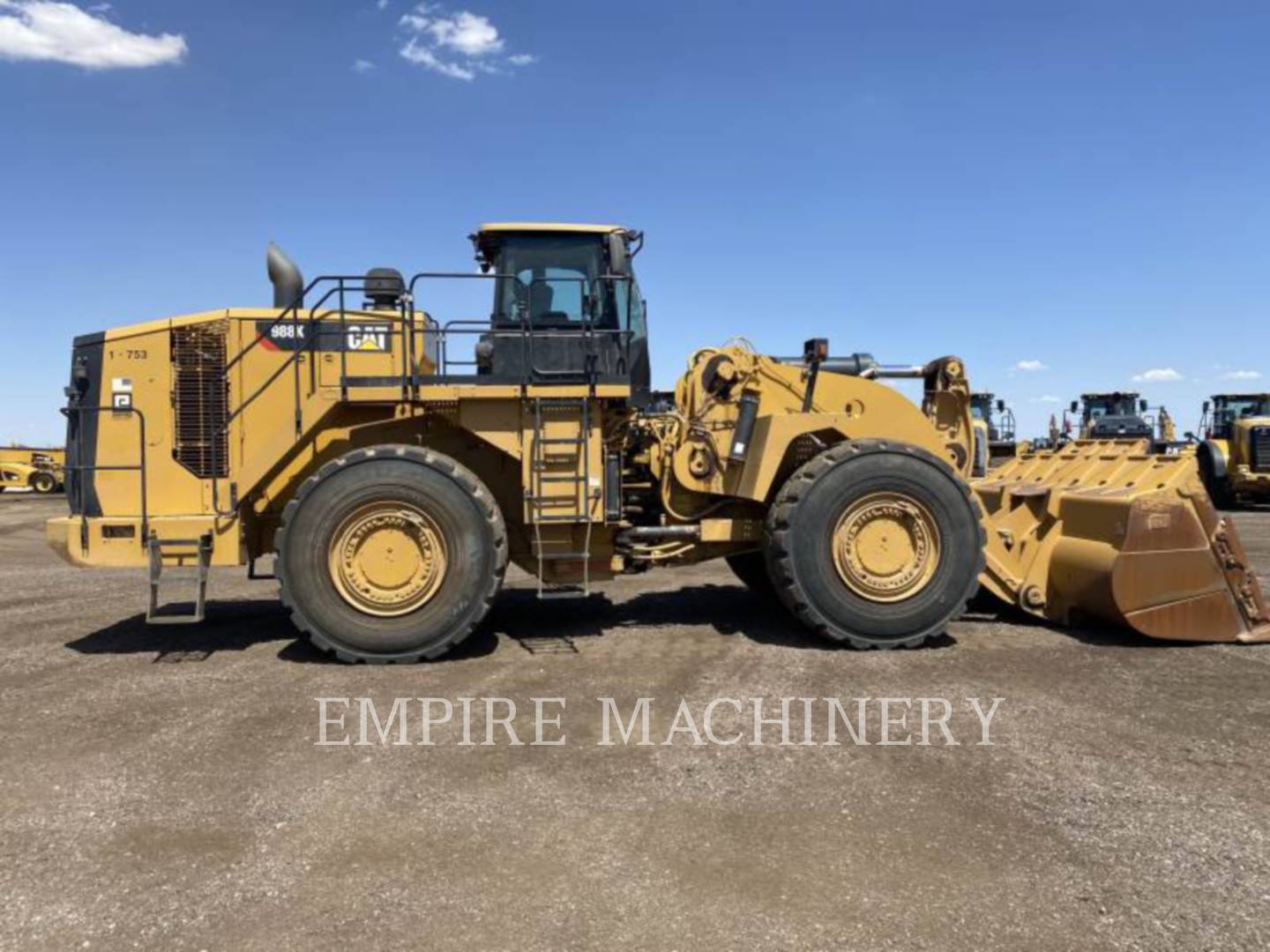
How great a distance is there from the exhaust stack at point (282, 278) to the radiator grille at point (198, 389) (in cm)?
50

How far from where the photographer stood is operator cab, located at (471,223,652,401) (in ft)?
22.5

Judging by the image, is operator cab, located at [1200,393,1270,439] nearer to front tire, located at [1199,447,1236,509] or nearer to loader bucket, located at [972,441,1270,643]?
front tire, located at [1199,447,1236,509]

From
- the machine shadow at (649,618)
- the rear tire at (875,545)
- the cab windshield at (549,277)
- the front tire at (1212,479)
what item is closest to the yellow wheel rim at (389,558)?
the machine shadow at (649,618)

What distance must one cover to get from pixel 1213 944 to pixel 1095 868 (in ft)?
1.68

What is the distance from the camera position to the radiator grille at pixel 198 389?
22.2 ft

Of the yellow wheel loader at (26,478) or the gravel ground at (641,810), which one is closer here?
the gravel ground at (641,810)

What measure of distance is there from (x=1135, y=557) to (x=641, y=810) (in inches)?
180

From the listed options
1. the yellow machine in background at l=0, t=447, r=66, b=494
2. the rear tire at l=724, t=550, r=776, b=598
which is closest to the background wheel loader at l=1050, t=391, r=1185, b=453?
the rear tire at l=724, t=550, r=776, b=598

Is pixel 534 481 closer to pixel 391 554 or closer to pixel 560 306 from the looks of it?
pixel 391 554

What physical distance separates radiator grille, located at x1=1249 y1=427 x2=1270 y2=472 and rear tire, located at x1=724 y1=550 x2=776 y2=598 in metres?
16.9

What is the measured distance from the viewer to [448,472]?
6.34m

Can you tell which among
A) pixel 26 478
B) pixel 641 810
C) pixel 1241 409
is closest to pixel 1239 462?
pixel 1241 409

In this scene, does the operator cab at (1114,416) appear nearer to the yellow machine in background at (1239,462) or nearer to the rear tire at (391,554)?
the yellow machine in background at (1239,462)

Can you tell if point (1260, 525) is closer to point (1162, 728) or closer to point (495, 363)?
point (1162, 728)
